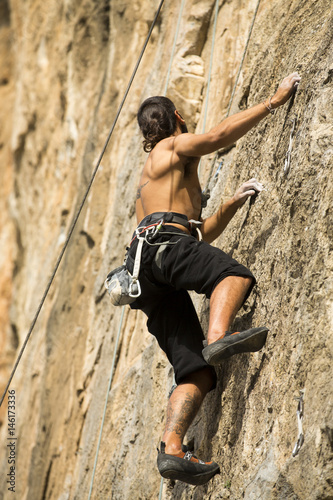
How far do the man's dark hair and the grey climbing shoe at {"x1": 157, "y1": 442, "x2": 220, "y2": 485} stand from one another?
178cm

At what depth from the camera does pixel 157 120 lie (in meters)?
3.98

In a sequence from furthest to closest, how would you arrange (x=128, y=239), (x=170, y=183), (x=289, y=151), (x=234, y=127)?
(x=128, y=239)
(x=170, y=183)
(x=289, y=151)
(x=234, y=127)

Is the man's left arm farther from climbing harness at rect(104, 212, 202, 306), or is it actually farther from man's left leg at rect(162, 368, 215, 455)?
man's left leg at rect(162, 368, 215, 455)

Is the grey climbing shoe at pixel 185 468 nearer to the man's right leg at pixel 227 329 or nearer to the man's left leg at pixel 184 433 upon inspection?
the man's left leg at pixel 184 433

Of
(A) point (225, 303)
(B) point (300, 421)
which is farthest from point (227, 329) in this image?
(B) point (300, 421)

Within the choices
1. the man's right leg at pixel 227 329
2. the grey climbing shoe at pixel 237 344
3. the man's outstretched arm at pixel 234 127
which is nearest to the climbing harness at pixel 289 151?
the man's outstretched arm at pixel 234 127

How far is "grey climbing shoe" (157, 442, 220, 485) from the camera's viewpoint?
309 cm

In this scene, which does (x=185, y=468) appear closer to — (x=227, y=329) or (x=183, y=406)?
(x=183, y=406)

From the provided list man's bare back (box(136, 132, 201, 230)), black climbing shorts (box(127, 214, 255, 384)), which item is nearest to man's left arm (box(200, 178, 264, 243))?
man's bare back (box(136, 132, 201, 230))

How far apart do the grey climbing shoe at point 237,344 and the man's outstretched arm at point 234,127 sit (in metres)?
1.04

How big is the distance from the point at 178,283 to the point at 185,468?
890mm

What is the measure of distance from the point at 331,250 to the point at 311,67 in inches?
47.4

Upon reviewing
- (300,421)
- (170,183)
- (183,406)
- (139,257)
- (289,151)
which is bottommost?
(300,421)

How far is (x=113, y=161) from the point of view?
7.88 m
